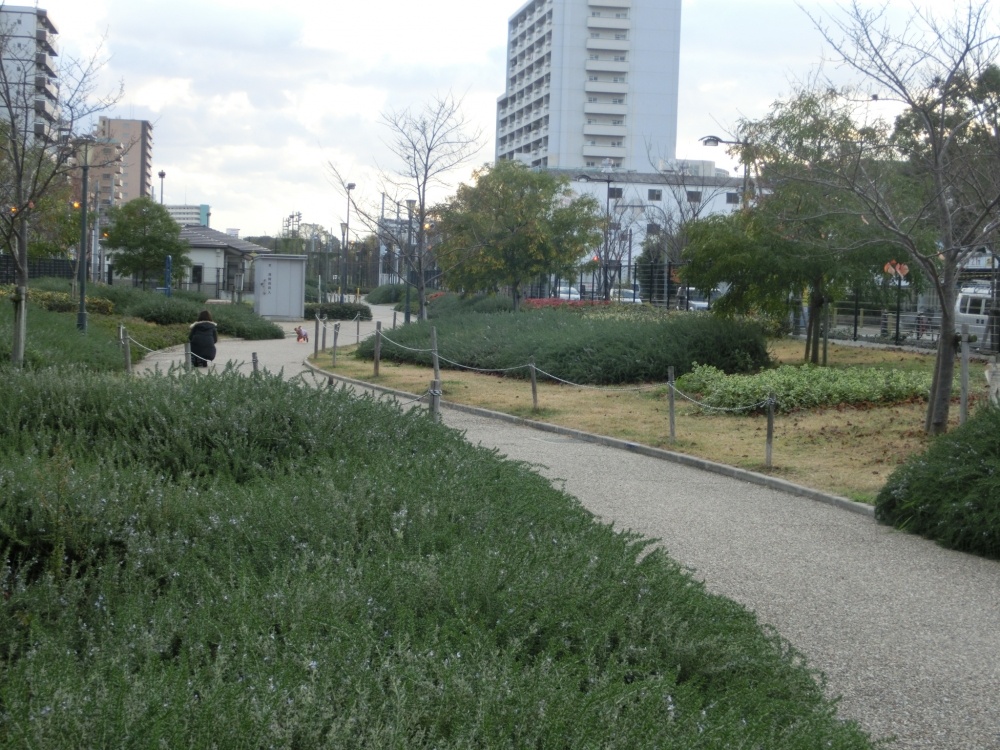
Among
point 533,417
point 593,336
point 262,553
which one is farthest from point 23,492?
point 593,336

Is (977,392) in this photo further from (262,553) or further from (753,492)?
(262,553)

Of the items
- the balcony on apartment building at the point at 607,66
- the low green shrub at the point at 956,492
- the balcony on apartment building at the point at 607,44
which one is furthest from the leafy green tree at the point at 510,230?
the balcony on apartment building at the point at 607,44

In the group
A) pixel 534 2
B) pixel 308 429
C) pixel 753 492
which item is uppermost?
pixel 534 2

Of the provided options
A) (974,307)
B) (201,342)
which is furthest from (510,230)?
(201,342)

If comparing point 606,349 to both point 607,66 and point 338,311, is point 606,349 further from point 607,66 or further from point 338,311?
point 607,66

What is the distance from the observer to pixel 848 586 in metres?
7.87

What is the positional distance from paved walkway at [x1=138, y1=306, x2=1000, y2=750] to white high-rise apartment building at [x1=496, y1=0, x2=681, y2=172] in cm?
8702

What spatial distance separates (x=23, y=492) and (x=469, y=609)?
10.4 feet

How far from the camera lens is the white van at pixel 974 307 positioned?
30.3m

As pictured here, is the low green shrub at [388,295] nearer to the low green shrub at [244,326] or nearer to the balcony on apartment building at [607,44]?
the balcony on apartment building at [607,44]

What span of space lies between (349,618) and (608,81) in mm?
98392

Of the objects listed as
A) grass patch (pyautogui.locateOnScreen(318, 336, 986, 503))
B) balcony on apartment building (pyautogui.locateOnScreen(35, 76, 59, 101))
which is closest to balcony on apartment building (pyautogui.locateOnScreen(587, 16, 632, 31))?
balcony on apartment building (pyautogui.locateOnScreen(35, 76, 59, 101))

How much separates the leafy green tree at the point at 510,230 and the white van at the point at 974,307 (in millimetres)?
13488

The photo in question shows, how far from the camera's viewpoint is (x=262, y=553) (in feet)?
19.7
